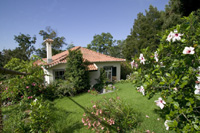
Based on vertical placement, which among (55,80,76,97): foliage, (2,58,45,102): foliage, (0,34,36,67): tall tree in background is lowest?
(55,80,76,97): foliage

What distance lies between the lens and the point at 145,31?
22.5 meters

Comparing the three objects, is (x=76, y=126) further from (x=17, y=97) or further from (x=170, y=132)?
(x=17, y=97)

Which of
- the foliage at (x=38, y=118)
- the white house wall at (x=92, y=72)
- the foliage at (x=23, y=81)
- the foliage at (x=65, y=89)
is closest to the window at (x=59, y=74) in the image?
the white house wall at (x=92, y=72)

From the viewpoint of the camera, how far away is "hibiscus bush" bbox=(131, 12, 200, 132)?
5.43ft

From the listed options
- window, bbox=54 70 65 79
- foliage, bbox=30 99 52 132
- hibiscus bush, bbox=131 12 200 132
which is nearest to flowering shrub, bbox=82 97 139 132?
foliage, bbox=30 99 52 132

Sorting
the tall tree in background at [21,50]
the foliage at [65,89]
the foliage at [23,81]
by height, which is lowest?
the foliage at [65,89]

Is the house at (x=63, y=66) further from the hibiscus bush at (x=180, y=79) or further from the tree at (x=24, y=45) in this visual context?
the tree at (x=24, y=45)

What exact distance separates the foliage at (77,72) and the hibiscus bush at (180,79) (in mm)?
7452

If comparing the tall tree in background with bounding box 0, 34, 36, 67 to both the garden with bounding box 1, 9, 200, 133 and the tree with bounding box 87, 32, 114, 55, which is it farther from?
the garden with bounding box 1, 9, 200, 133

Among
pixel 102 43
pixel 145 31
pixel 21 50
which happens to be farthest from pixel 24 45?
pixel 145 31

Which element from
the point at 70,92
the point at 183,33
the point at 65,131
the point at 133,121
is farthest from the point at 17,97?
the point at 183,33

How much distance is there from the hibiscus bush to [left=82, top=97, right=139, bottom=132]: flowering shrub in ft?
5.39

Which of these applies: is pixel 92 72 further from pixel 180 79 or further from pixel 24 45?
pixel 24 45

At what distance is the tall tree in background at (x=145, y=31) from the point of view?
70.0 ft
